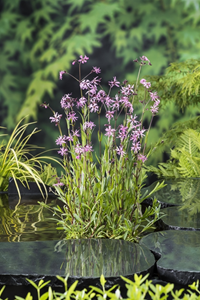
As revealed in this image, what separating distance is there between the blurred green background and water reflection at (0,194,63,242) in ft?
5.70

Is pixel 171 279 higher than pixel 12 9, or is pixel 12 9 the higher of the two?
pixel 12 9

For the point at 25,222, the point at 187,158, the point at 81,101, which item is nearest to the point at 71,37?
the point at 187,158

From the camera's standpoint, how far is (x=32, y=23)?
15.0 ft

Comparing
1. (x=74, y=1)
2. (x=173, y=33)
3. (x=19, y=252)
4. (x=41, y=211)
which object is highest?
(x=74, y=1)

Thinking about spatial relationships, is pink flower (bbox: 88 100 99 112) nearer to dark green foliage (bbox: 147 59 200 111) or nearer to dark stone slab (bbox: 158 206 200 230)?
dark stone slab (bbox: 158 206 200 230)

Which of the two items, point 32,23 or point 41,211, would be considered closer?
point 41,211

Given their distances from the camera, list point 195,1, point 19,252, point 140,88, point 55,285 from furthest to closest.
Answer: point 195,1
point 140,88
point 19,252
point 55,285

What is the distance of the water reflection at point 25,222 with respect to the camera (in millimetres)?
1977

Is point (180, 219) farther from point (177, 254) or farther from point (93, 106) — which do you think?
point (93, 106)

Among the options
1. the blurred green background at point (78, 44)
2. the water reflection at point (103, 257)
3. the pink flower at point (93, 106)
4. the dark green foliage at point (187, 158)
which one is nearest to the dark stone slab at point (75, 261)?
the water reflection at point (103, 257)

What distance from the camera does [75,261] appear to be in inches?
56.4

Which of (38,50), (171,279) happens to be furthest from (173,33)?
(171,279)

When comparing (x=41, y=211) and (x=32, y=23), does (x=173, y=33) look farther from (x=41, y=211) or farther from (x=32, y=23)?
(x=41, y=211)

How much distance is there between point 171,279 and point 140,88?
210cm
